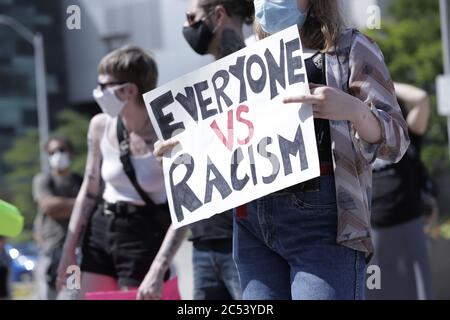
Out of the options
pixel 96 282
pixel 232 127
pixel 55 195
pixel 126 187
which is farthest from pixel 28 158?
pixel 232 127

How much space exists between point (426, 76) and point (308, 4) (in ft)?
117

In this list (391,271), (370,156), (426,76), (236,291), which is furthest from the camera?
(426,76)

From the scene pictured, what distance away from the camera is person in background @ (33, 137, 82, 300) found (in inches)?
285

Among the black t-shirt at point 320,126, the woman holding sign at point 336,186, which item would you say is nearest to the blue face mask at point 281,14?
the woman holding sign at point 336,186

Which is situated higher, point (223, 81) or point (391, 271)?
point (223, 81)

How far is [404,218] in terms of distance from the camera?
20.7 feet

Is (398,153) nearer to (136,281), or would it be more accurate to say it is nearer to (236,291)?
(236,291)

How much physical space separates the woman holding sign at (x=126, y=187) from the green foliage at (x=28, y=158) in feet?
131

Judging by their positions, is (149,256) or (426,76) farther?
(426,76)

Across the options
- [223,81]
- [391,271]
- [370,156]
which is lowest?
[391,271]

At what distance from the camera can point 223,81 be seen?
3.33 meters

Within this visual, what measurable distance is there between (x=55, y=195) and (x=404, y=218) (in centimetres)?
263

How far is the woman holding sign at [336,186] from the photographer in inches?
122
